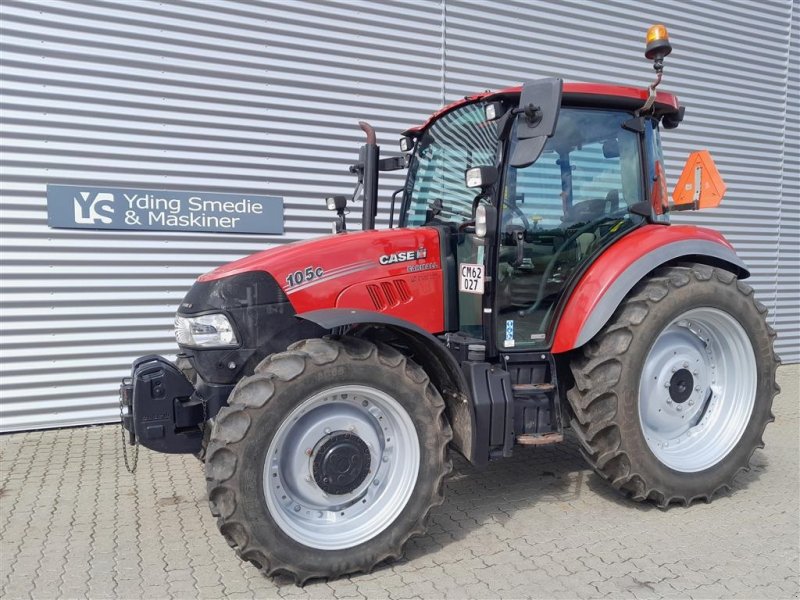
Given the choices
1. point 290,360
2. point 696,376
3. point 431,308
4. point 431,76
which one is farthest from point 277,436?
point 431,76

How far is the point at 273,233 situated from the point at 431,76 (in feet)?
8.12

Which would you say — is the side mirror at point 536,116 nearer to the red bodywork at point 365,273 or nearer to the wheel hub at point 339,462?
the red bodywork at point 365,273

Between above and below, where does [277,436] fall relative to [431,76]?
below

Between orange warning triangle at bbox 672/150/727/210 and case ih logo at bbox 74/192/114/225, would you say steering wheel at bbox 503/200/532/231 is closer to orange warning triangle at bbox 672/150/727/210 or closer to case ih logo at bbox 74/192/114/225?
orange warning triangle at bbox 672/150/727/210

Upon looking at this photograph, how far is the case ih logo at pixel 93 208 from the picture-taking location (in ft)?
17.5

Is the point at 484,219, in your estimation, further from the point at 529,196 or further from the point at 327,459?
the point at 327,459

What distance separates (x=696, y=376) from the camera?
3.81 m

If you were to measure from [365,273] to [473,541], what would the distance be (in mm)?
1551

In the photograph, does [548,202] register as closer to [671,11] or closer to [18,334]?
[18,334]

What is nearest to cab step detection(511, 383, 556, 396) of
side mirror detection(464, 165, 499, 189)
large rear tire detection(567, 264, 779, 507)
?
large rear tire detection(567, 264, 779, 507)

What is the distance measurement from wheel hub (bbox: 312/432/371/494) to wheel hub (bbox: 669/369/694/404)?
6.59 ft

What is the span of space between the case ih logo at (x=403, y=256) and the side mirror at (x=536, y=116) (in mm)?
714

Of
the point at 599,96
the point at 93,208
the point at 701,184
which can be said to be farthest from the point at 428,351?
the point at 93,208

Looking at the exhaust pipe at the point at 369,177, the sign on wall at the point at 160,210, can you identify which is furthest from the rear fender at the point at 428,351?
the sign on wall at the point at 160,210
